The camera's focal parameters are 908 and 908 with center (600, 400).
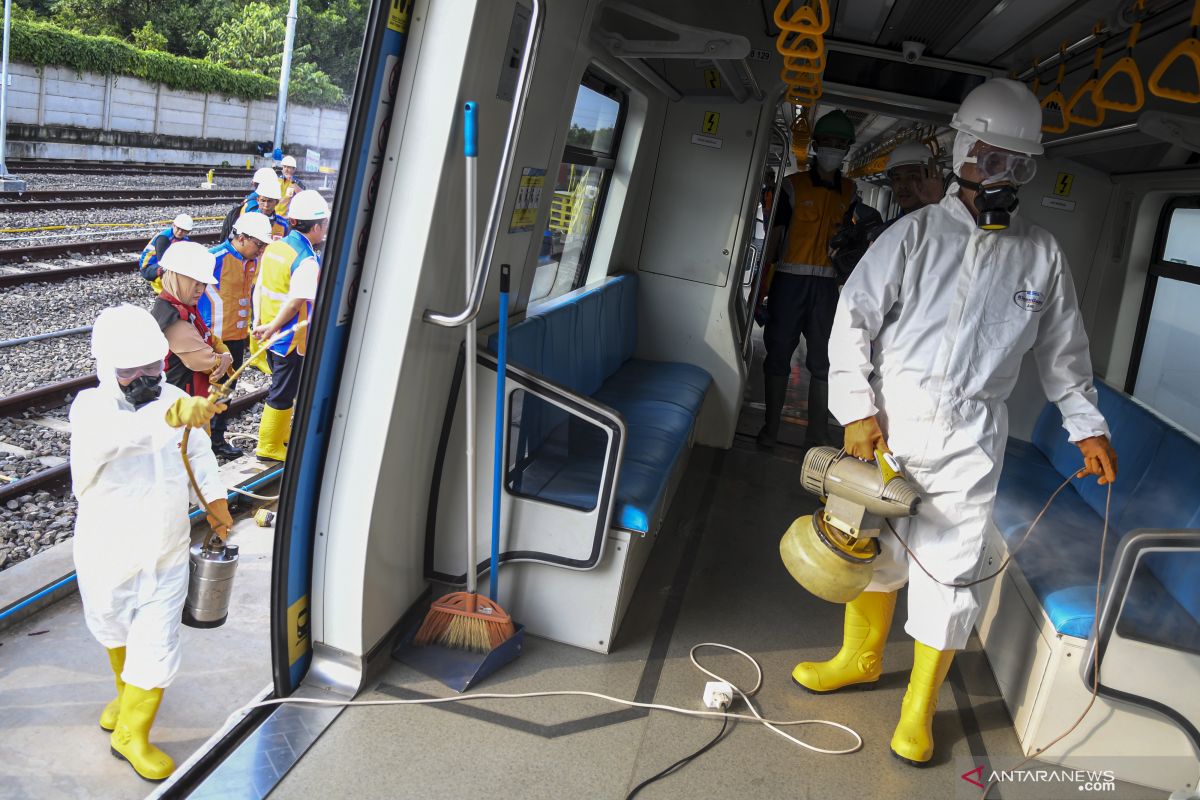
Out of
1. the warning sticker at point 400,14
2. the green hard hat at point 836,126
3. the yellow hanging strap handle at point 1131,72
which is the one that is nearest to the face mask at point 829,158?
the green hard hat at point 836,126

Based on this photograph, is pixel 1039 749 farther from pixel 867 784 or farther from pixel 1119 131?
pixel 1119 131

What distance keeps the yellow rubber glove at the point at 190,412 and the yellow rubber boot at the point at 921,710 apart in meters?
2.32

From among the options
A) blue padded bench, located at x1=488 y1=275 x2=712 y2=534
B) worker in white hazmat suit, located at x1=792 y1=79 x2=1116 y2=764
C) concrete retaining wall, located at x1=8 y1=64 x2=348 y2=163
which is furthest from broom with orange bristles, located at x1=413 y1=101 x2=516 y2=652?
concrete retaining wall, located at x1=8 y1=64 x2=348 y2=163

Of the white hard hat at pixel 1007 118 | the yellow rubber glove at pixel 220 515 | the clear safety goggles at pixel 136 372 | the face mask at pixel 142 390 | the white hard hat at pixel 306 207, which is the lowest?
the yellow rubber glove at pixel 220 515

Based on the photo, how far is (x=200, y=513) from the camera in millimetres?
4453

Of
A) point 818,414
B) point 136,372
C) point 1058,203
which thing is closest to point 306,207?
point 136,372

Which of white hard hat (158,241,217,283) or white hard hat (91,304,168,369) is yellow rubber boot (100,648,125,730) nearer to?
white hard hat (91,304,168,369)

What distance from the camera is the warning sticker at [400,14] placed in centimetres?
249

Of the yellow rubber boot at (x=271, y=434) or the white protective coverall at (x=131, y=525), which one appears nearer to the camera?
the white protective coverall at (x=131, y=525)

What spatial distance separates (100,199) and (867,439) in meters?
11.8

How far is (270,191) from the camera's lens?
6.45 metres

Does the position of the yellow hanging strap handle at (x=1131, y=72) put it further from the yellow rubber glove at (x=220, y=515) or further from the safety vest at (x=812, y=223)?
the yellow rubber glove at (x=220, y=515)

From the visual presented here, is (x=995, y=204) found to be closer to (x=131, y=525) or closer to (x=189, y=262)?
(x=131, y=525)

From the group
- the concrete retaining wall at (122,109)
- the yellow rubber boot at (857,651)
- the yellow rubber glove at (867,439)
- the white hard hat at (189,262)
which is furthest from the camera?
the concrete retaining wall at (122,109)
